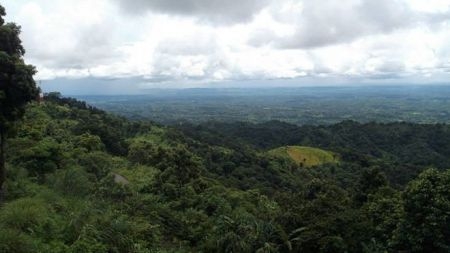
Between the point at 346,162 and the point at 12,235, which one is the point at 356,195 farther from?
the point at 346,162

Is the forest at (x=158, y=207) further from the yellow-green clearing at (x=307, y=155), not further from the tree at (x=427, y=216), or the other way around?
the yellow-green clearing at (x=307, y=155)

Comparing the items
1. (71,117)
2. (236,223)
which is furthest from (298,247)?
(71,117)

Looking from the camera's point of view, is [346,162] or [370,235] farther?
[346,162]

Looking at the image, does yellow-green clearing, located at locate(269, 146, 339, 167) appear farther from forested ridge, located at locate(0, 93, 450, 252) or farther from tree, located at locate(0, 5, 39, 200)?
tree, located at locate(0, 5, 39, 200)

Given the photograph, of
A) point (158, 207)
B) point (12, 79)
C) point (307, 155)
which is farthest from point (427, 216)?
point (307, 155)

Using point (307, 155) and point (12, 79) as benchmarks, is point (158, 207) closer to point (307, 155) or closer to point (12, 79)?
point (12, 79)

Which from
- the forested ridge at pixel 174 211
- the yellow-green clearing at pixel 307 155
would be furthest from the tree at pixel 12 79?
the yellow-green clearing at pixel 307 155
